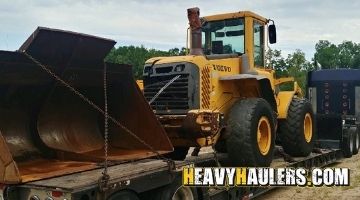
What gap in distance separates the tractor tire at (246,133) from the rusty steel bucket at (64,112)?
3.88 ft

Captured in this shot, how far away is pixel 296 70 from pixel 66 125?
51.8m

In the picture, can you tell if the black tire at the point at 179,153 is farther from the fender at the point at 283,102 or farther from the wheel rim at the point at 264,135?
the fender at the point at 283,102

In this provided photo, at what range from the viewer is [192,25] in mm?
7574

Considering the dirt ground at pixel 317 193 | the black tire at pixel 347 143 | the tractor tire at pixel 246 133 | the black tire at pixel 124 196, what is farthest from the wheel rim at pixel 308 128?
the black tire at pixel 124 196

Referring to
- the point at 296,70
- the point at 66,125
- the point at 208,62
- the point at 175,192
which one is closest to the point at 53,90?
the point at 66,125

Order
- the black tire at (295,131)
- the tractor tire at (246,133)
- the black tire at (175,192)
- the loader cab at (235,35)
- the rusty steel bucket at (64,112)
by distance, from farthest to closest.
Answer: the black tire at (295,131), the loader cab at (235,35), the tractor tire at (246,133), the black tire at (175,192), the rusty steel bucket at (64,112)

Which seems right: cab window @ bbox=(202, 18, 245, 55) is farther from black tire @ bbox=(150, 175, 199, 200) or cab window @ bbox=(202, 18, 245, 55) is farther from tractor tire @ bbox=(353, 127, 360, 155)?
tractor tire @ bbox=(353, 127, 360, 155)

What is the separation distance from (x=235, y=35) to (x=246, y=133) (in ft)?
7.61

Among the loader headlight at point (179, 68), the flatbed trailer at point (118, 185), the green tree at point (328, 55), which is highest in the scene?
the green tree at point (328, 55)

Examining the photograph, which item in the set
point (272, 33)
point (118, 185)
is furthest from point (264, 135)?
point (118, 185)

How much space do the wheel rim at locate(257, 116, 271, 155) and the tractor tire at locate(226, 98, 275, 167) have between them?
2 cm

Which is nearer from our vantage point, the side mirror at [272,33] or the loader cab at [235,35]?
the loader cab at [235,35]

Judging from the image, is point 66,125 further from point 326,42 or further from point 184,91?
point 326,42

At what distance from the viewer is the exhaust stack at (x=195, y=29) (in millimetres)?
7555
